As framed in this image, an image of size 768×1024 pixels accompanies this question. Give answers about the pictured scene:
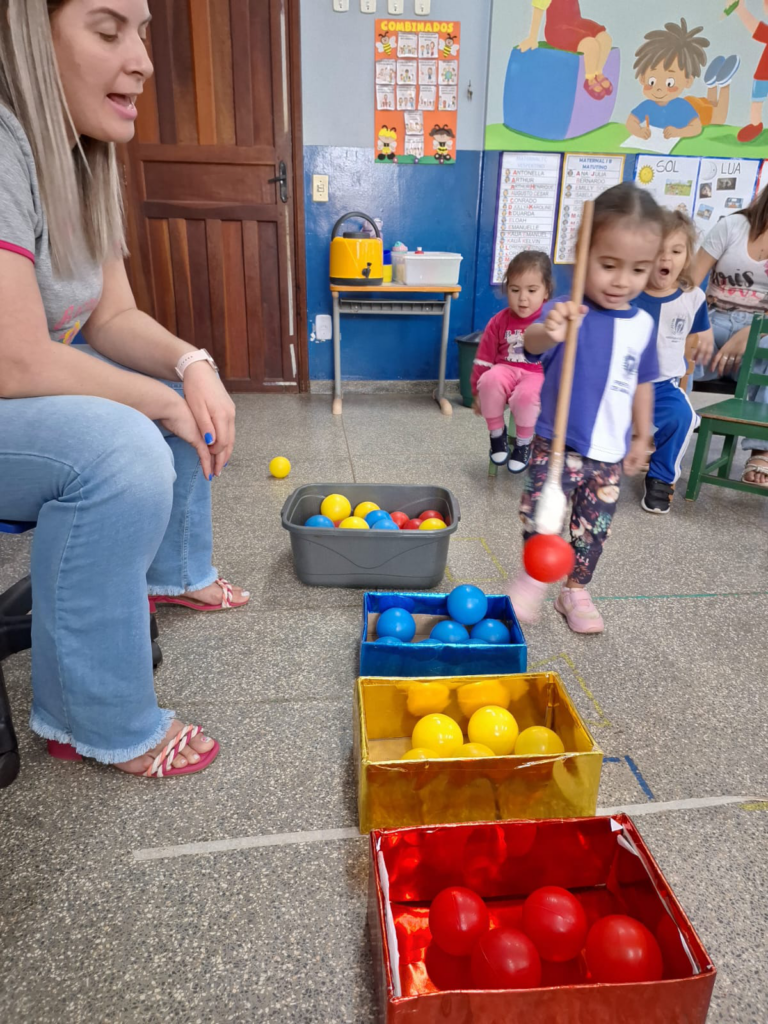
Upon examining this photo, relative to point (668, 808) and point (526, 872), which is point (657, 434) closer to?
point (668, 808)

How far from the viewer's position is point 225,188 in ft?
11.8

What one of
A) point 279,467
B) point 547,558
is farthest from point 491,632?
point 279,467

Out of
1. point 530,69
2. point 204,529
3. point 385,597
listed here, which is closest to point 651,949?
point 385,597

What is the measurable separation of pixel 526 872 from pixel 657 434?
1870 millimetres

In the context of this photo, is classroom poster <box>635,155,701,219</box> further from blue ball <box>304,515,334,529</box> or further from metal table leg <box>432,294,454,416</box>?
blue ball <box>304,515,334,529</box>

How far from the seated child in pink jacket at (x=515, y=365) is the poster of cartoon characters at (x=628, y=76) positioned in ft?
5.25

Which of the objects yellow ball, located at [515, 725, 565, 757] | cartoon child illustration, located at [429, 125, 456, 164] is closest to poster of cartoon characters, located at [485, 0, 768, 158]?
cartoon child illustration, located at [429, 125, 456, 164]

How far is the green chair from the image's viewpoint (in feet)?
7.39

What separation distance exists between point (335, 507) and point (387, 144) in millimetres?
2541

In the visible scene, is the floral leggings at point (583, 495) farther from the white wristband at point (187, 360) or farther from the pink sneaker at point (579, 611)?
the white wristband at point (187, 360)

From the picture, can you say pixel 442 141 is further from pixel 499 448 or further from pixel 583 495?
pixel 583 495

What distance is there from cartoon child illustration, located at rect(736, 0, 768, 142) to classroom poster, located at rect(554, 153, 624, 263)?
2.33 feet

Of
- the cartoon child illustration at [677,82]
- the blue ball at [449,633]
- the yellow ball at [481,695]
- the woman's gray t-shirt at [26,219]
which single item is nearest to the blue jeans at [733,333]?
the cartoon child illustration at [677,82]

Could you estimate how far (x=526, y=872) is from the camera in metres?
0.86
